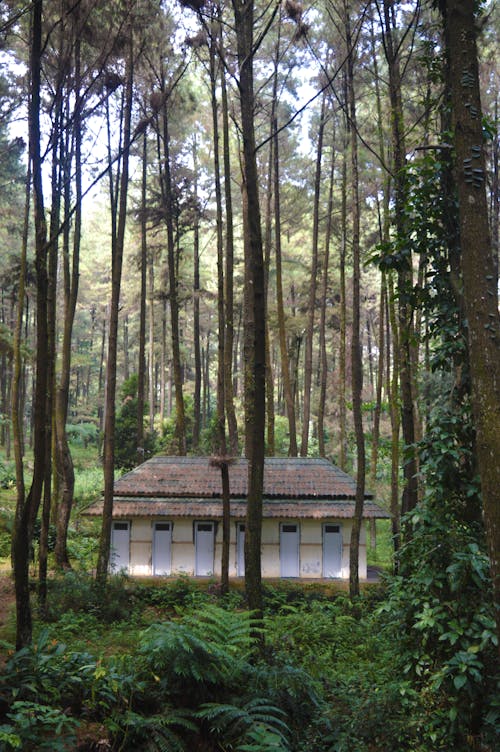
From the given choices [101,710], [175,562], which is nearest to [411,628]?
[101,710]

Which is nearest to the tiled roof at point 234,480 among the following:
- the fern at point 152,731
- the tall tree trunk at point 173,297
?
the tall tree trunk at point 173,297

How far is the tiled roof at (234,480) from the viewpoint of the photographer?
16875mm

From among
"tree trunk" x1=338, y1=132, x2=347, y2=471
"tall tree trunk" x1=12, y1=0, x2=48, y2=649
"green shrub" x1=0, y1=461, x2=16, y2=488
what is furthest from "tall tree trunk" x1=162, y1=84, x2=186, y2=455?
"tall tree trunk" x1=12, y1=0, x2=48, y2=649

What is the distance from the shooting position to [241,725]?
4.80 meters

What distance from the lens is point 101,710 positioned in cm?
511

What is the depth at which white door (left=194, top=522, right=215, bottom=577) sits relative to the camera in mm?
16750

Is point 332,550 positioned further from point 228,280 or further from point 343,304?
point 228,280

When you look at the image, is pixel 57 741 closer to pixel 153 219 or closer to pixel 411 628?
pixel 411 628

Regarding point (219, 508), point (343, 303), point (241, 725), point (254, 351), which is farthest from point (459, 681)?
point (343, 303)

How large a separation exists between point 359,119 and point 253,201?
15.6 meters

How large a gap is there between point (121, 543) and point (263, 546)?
424 cm

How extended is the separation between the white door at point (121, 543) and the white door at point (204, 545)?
79.8 inches

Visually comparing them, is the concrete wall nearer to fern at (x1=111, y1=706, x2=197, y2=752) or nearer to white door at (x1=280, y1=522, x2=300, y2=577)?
white door at (x1=280, y1=522, x2=300, y2=577)

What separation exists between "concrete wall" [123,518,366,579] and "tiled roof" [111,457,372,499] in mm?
803
